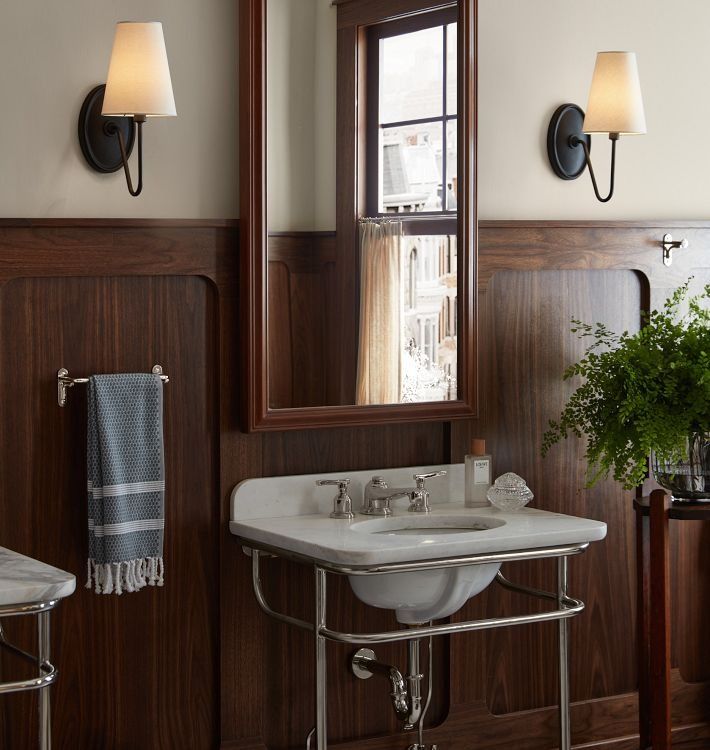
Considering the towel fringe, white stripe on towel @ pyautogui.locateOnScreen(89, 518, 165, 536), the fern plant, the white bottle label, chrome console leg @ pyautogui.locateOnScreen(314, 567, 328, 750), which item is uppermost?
the fern plant

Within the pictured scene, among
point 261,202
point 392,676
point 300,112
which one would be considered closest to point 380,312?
point 261,202

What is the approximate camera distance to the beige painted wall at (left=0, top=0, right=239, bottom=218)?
2.39 meters

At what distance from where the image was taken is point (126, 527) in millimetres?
2447

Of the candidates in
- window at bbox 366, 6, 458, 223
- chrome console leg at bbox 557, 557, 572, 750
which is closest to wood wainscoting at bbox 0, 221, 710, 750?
window at bbox 366, 6, 458, 223

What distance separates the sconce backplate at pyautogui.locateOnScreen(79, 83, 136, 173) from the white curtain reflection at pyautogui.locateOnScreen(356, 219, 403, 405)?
1.85ft

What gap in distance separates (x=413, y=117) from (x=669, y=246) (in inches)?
32.6

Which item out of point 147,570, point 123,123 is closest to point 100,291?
point 123,123

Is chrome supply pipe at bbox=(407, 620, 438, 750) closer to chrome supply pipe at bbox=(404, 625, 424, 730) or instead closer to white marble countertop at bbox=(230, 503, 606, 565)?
chrome supply pipe at bbox=(404, 625, 424, 730)

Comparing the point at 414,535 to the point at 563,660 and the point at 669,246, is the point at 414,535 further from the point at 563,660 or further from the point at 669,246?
the point at 669,246

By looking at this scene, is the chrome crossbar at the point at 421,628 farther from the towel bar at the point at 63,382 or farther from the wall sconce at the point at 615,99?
the wall sconce at the point at 615,99

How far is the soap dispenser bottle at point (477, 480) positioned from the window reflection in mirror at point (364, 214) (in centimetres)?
17

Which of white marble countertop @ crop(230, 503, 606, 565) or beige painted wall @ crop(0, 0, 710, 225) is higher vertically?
beige painted wall @ crop(0, 0, 710, 225)

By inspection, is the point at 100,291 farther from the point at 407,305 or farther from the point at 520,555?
the point at 520,555

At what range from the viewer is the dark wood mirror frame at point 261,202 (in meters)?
2.57
